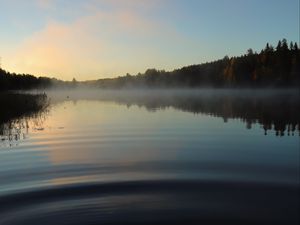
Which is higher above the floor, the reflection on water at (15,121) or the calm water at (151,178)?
the reflection on water at (15,121)

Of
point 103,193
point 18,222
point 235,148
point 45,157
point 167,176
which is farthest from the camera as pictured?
point 235,148

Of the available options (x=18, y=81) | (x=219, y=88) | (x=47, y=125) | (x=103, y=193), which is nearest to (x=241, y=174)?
(x=103, y=193)

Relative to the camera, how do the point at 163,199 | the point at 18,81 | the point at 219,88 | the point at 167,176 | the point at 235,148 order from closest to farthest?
the point at 163,199
the point at 167,176
the point at 235,148
the point at 18,81
the point at 219,88

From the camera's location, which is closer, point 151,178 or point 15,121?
point 151,178

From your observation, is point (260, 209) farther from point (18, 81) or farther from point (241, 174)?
point (18, 81)

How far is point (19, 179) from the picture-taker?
1441 centimetres

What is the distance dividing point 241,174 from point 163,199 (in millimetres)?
4102

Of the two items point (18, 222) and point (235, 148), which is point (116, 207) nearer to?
point (18, 222)

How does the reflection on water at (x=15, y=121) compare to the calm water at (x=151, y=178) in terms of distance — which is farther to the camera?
the reflection on water at (x=15, y=121)

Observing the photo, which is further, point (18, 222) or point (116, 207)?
point (116, 207)

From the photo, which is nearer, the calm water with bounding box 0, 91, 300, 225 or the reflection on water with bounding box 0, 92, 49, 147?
the calm water with bounding box 0, 91, 300, 225

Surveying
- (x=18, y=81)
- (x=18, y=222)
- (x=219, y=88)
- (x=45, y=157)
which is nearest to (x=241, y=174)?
(x=18, y=222)

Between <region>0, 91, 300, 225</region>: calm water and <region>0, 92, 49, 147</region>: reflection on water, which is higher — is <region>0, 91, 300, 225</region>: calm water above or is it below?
below

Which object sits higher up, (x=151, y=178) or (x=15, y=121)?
(x=15, y=121)
